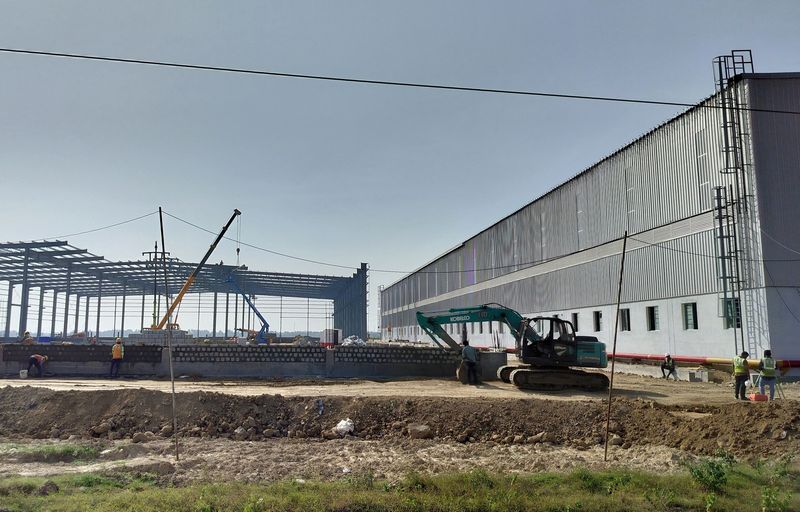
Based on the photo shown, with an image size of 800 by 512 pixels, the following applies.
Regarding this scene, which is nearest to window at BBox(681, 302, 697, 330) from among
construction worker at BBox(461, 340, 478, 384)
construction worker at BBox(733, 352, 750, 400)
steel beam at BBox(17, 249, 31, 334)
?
construction worker at BBox(733, 352, 750, 400)

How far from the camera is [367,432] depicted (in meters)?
16.1

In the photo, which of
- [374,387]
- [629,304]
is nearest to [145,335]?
[374,387]

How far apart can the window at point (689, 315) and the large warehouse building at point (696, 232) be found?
0.21 ft

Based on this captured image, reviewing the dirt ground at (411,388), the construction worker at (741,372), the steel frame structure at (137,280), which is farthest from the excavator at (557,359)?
the steel frame structure at (137,280)

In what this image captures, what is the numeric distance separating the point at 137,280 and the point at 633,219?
50.9 metres

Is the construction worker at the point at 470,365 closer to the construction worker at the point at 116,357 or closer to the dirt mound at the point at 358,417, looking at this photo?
the dirt mound at the point at 358,417

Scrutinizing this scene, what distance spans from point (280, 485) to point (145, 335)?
122ft

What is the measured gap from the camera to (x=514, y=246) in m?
49.9

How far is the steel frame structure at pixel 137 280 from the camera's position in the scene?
47.2m

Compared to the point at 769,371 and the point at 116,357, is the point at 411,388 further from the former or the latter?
the point at 116,357

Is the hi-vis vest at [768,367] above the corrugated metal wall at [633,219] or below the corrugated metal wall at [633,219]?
below

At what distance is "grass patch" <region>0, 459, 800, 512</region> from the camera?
8.71 metres

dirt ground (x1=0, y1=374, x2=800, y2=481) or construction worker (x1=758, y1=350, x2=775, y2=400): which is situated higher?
construction worker (x1=758, y1=350, x2=775, y2=400)

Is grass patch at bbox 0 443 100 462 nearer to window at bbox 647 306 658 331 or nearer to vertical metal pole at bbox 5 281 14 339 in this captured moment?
window at bbox 647 306 658 331
